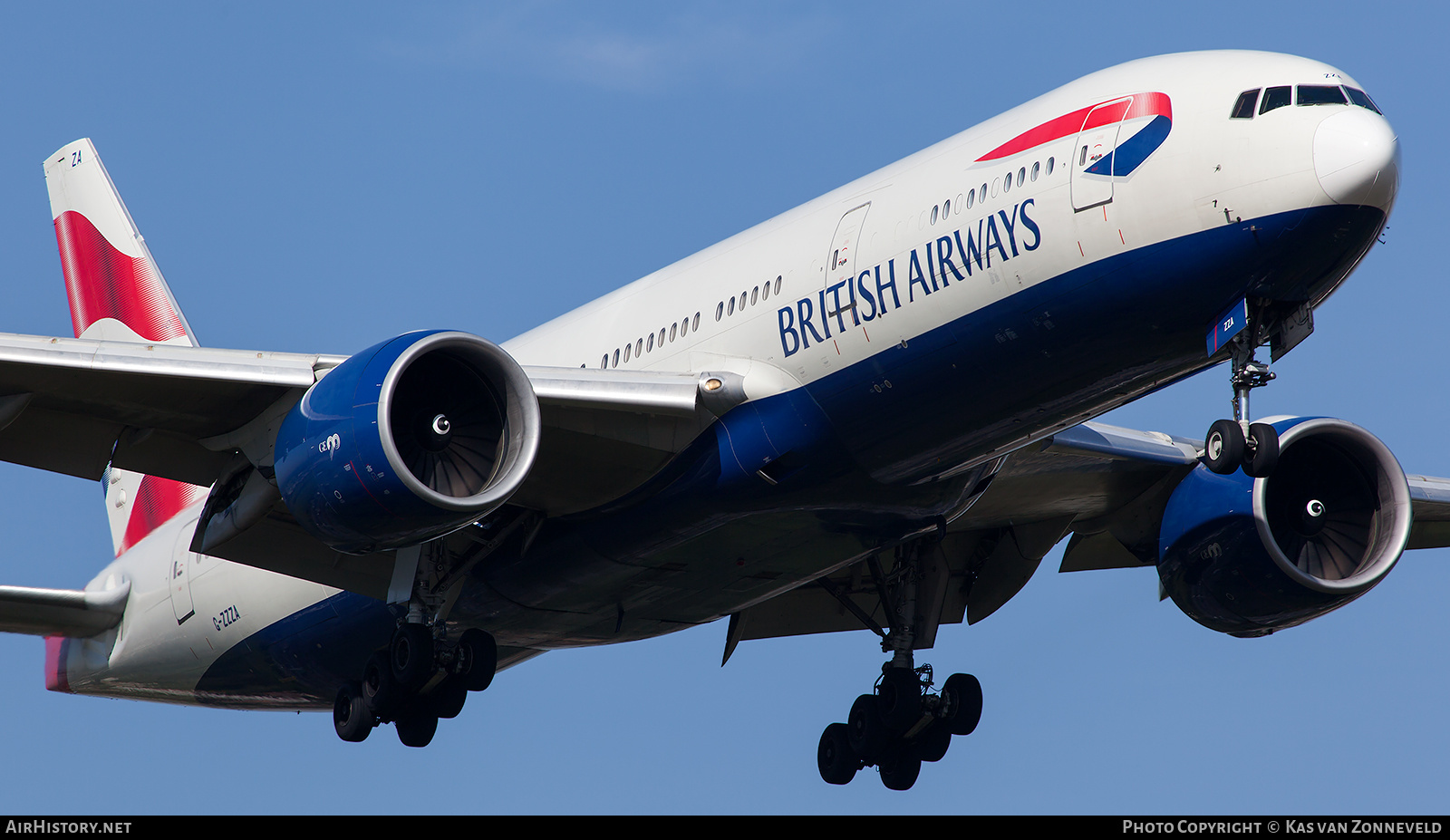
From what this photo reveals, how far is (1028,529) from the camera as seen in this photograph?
A: 2622 centimetres

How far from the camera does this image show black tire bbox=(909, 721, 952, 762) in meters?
25.9

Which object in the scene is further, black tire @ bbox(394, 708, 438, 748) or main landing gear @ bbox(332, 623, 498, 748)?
black tire @ bbox(394, 708, 438, 748)

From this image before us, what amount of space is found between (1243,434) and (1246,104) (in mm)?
3265

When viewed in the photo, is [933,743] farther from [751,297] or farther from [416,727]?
[751,297]

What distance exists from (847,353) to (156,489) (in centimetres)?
1521

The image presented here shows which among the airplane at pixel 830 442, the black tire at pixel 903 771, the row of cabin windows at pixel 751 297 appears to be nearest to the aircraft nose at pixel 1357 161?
the airplane at pixel 830 442

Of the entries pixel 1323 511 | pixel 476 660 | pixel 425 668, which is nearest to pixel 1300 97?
pixel 1323 511

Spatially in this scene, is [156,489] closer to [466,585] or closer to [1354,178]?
[466,585]

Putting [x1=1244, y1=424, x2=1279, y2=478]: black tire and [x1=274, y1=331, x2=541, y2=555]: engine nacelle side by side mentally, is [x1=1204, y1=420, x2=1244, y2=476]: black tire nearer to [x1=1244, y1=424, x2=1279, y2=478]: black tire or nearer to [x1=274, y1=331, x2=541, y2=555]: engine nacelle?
[x1=1244, y1=424, x2=1279, y2=478]: black tire

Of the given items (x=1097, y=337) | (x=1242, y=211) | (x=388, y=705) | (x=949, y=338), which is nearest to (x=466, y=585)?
(x=388, y=705)

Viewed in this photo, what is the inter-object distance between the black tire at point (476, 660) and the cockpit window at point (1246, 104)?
37.5ft

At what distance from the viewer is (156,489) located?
30.5 meters

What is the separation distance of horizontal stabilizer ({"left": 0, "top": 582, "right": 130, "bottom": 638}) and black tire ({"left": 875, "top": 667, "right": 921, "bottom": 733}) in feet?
39.2

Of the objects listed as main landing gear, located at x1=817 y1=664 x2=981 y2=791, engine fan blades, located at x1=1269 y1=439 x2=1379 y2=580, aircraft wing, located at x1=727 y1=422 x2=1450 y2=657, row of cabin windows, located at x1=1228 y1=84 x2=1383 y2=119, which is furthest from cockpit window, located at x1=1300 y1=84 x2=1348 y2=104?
main landing gear, located at x1=817 y1=664 x2=981 y2=791
